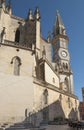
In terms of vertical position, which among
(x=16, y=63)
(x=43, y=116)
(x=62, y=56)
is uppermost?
(x=62, y=56)

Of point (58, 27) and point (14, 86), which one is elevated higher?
point (58, 27)

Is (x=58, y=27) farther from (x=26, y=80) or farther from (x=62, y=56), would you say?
(x=26, y=80)

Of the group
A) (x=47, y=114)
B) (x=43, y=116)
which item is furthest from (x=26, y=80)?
(x=47, y=114)

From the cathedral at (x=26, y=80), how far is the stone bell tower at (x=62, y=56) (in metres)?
10.9

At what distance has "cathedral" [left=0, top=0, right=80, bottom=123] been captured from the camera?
959 inches

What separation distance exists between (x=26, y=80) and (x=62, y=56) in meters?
29.9

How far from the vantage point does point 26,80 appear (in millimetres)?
26297

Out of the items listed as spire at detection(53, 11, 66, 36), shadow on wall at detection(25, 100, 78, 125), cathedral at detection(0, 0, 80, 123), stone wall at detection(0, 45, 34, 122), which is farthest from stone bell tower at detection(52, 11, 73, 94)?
stone wall at detection(0, 45, 34, 122)

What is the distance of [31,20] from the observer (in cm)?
3878

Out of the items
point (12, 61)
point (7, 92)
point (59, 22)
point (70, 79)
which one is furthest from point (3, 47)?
point (59, 22)

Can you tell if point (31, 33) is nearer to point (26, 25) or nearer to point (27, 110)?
point (26, 25)

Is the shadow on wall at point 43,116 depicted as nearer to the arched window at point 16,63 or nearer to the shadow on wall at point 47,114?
the shadow on wall at point 47,114

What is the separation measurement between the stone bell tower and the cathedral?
35.9 ft

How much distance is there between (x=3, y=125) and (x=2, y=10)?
20106 mm
